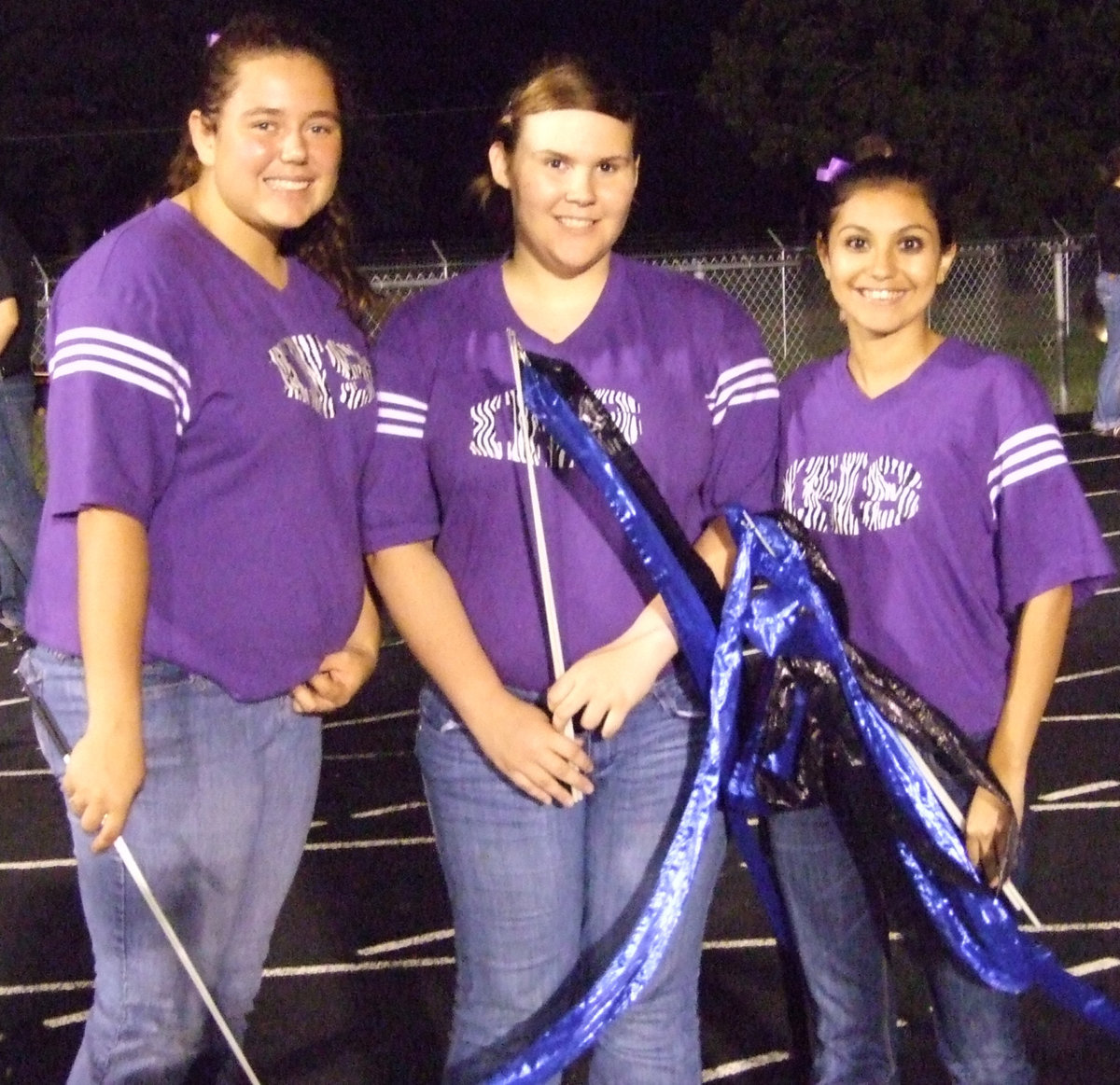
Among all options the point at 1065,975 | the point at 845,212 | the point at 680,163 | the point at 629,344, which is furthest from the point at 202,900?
the point at 680,163

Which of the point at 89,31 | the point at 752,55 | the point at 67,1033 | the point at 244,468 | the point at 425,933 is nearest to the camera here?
the point at 244,468

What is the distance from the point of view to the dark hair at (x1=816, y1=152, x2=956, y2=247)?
10.2ft

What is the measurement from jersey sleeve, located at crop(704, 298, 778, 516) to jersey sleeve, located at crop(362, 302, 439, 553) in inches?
16.7

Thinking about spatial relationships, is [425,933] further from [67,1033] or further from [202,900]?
[202,900]

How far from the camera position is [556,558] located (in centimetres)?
276

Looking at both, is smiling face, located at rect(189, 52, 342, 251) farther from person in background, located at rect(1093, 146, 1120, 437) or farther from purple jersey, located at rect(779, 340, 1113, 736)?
person in background, located at rect(1093, 146, 1120, 437)

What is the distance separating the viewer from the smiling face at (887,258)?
3.08 meters

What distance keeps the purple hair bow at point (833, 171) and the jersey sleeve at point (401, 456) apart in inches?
32.7

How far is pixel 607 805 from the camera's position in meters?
2.79

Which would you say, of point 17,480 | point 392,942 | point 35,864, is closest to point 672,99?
point 17,480

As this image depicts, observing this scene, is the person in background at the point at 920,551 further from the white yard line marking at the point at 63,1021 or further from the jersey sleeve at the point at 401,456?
the white yard line marking at the point at 63,1021

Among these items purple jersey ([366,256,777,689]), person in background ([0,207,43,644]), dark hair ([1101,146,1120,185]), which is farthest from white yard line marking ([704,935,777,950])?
dark hair ([1101,146,1120,185])

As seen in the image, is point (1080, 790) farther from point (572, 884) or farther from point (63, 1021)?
point (572, 884)

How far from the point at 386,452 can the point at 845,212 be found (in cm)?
89
